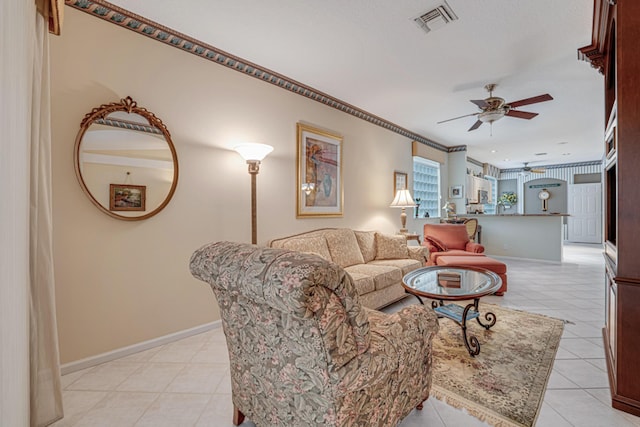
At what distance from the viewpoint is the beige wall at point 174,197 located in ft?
6.93

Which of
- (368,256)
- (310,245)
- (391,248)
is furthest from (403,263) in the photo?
(310,245)

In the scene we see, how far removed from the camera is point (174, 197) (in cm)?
263

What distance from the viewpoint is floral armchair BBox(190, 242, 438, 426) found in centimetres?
96

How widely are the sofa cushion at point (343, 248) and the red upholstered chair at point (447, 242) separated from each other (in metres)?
1.38

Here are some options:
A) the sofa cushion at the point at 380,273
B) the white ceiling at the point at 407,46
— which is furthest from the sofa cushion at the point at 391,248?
the white ceiling at the point at 407,46

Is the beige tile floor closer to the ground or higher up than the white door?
closer to the ground

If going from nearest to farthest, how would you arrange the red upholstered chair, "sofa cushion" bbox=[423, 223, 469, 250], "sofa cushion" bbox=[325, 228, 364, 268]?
"sofa cushion" bbox=[325, 228, 364, 268]
the red upholstered chair
"sofa cushion" bbox=[423, 223, 469, 250]

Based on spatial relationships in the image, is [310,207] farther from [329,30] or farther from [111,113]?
[111,113]

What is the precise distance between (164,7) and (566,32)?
10.9 feet

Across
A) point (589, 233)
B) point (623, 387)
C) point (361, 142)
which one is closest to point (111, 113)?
point (361, 142)

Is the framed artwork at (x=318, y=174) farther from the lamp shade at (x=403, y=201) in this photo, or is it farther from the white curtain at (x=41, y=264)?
the white curtain at (x=41, y=264)

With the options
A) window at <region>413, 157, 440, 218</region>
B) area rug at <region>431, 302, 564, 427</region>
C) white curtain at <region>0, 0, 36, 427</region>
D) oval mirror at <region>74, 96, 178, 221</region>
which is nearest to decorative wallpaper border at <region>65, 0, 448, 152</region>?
oval mirror at <region>74, 96, 178, 221</region>

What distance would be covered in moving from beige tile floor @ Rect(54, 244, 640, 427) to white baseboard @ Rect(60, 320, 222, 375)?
48 mm

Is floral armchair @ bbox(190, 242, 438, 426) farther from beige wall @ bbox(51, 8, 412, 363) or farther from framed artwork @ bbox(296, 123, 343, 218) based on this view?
framed artwork @ bbox(296, 123, 343, 218)
